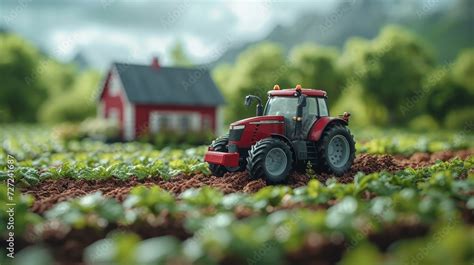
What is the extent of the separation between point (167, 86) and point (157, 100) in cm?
160

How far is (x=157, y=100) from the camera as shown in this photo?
2428 centimetres

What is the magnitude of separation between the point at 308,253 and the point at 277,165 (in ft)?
13.8

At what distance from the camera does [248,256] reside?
5.14 m

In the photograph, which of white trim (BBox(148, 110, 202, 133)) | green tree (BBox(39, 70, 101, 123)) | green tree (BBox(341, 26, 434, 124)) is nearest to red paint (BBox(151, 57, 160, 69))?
white trim (BBox(148, 110, 202, 133))

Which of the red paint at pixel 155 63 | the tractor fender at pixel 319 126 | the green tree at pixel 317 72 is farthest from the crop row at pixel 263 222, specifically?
the green tree at pixel 317 72

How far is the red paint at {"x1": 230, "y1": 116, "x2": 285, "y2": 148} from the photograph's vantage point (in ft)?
31.3

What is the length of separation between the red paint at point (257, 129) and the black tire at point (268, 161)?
36 centimetres

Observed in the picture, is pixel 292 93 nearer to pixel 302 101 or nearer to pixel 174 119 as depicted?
pixel 302 101

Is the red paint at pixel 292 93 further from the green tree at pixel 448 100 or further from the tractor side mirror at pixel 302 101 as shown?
the green tree at pixel 448 100

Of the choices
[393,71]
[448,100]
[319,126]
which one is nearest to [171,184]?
[319,126]

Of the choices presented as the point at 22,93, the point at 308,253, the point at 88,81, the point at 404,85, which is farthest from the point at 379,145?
the point at 88,81

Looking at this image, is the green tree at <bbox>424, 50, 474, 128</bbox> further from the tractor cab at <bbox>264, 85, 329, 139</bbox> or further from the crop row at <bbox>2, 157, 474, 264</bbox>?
the crop row at <bbox>2, 157, 474, 264</bbox>

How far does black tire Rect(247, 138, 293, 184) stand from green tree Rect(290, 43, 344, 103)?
34.2m

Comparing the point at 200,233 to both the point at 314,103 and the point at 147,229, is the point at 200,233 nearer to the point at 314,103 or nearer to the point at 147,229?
the point at 147,229
